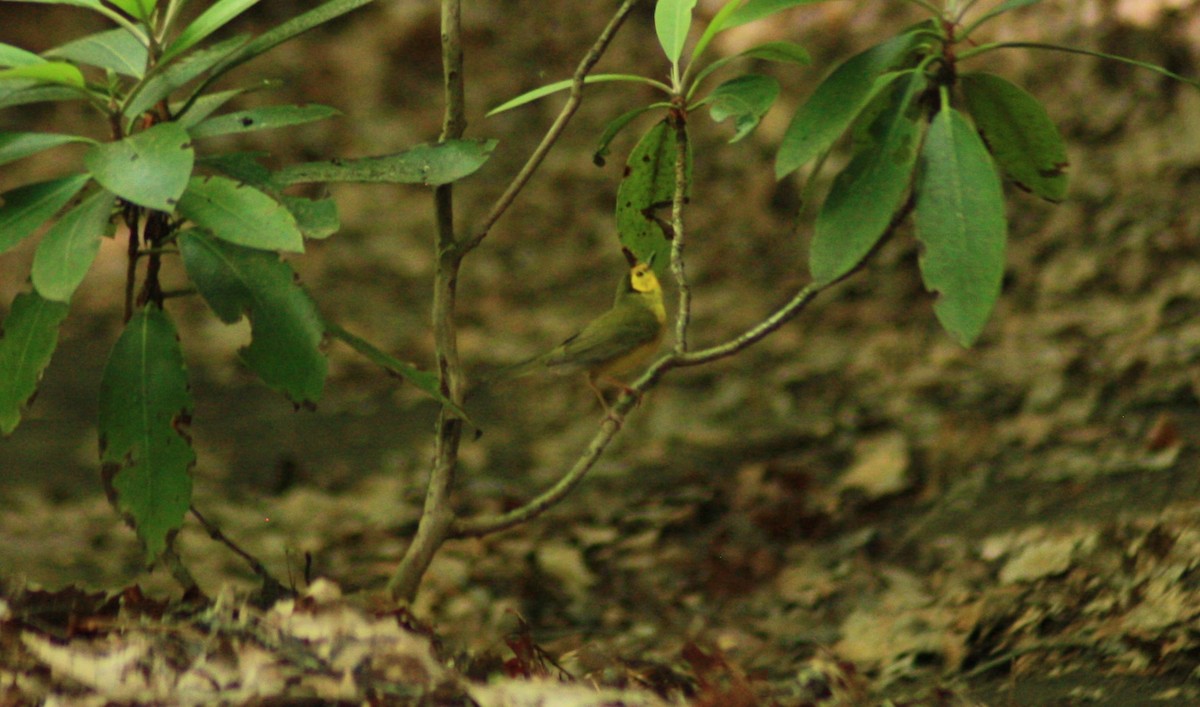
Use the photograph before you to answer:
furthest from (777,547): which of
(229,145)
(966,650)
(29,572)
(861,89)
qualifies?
(229,145)

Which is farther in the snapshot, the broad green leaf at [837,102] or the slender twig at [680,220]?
the slender twig at [680,220]

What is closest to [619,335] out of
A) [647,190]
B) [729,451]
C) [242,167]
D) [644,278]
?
[644,278]

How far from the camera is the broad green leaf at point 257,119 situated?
66.7 inches

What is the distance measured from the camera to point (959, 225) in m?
1.56

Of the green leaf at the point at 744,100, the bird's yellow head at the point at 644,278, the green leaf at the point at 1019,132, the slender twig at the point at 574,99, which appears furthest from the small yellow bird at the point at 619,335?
the green leaf at the point at 1019,132

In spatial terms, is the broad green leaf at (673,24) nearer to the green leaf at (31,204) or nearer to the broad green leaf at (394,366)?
the broad green leaf at (394,366)

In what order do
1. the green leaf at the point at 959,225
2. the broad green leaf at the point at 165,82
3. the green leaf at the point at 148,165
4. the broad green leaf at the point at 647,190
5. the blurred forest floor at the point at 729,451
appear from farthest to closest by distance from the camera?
the blurred forest floor at the point at 729,451 → the broad green leaf at the point at 647,190 → the broad green leaf at the point at 165,82 → the green leaf at the point at 959,225 → the green leaf at the point at 148,165

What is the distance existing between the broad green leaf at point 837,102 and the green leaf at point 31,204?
982 mm

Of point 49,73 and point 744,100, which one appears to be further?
point 744,100

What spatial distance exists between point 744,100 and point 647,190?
27 centimetres

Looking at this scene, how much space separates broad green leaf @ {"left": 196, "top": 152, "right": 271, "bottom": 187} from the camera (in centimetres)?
165

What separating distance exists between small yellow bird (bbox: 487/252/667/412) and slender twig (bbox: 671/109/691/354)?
21cm

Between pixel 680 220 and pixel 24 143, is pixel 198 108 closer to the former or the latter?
pixel 24 143

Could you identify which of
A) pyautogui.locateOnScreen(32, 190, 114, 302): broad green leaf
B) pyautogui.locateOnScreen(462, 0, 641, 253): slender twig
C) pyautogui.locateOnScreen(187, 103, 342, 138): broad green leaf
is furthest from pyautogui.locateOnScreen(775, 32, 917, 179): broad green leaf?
pyautogui.locateOnScreen(32, 190, 114, 302): broad green leaf
